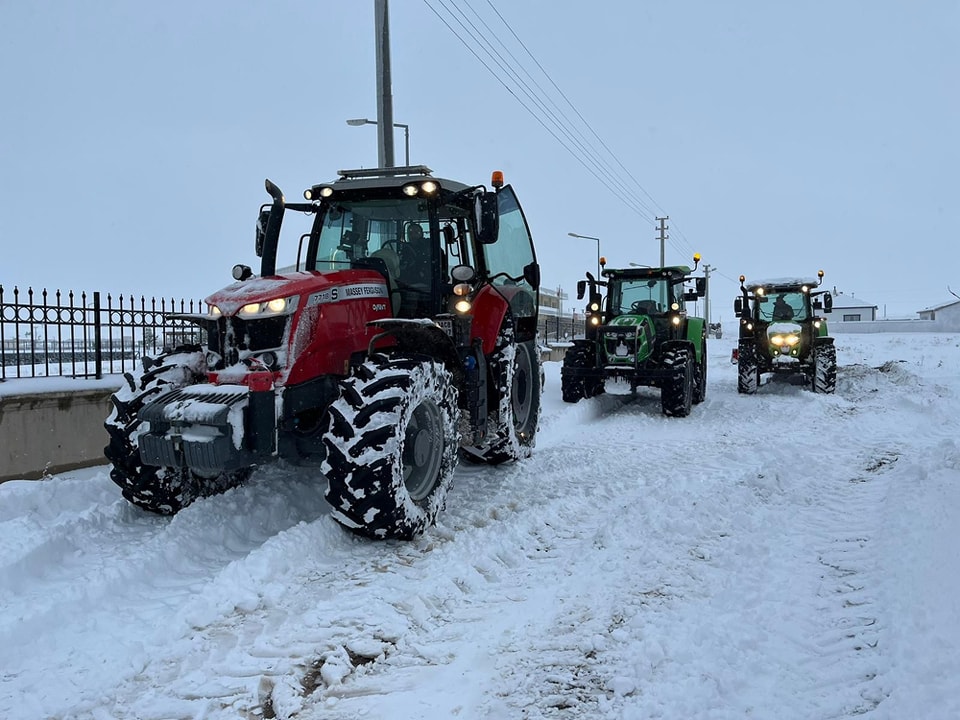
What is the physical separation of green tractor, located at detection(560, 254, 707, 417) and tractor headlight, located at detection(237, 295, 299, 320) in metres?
7.74

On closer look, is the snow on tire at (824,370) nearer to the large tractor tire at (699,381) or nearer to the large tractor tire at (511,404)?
the large tractor tire at (699,381)

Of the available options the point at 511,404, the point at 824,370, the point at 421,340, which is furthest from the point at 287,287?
the point at 824,370

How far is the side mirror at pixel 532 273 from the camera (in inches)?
273

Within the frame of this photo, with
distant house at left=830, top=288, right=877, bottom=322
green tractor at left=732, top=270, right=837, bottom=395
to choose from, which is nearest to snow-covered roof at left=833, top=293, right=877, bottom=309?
distant house at left=830, top=288, right=877, bottom=322

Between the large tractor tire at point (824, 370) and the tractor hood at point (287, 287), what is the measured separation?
11.8 meters

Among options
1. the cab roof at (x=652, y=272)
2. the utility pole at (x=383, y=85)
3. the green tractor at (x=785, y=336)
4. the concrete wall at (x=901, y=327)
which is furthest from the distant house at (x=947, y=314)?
the utility pole at (x=383, y=85)

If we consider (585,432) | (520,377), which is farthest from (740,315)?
(520,377)

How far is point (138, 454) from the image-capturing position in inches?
179

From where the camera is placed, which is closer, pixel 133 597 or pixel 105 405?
pixel 133 597

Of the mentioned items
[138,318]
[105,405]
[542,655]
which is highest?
[138,318]

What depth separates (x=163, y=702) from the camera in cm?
272

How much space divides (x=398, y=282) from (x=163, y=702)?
3464 millimetres

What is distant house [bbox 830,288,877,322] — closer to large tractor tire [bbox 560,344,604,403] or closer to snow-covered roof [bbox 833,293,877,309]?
snow-covered roof [bbox 833,293,877,309]

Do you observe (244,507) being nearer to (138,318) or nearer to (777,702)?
(777,702)
